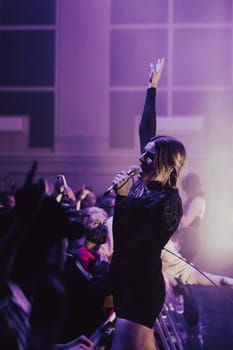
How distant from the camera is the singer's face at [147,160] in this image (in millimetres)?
2994

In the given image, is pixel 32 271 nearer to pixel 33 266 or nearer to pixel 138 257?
pixel 33 266

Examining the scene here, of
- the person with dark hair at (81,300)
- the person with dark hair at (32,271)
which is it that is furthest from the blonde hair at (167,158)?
the person with dark hair at (32,271)

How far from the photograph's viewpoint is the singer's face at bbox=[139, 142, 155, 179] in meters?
2.99

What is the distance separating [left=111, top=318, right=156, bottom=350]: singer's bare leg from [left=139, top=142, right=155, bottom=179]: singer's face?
2.52ft

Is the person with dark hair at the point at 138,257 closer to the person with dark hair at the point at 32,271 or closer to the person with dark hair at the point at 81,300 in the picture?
the person with dark hair at the point at 81,300

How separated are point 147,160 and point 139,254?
513 mm

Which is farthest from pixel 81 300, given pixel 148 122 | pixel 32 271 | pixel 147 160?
pixel 32 271

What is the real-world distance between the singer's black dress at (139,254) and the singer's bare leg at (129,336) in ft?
0.10

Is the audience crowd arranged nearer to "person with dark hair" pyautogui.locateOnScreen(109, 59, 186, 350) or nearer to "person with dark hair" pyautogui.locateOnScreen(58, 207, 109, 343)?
"person with dark hair" pyautogui.locateOnScreen(109, 59, 186, 350)

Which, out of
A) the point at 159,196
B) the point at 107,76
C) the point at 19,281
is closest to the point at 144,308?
the point at 159,196

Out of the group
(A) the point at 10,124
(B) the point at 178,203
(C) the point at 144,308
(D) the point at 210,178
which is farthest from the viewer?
(A) the point at 10,124

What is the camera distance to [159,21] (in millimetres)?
11805

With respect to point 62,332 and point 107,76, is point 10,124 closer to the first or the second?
point 107,76

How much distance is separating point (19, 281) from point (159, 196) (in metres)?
1.19
